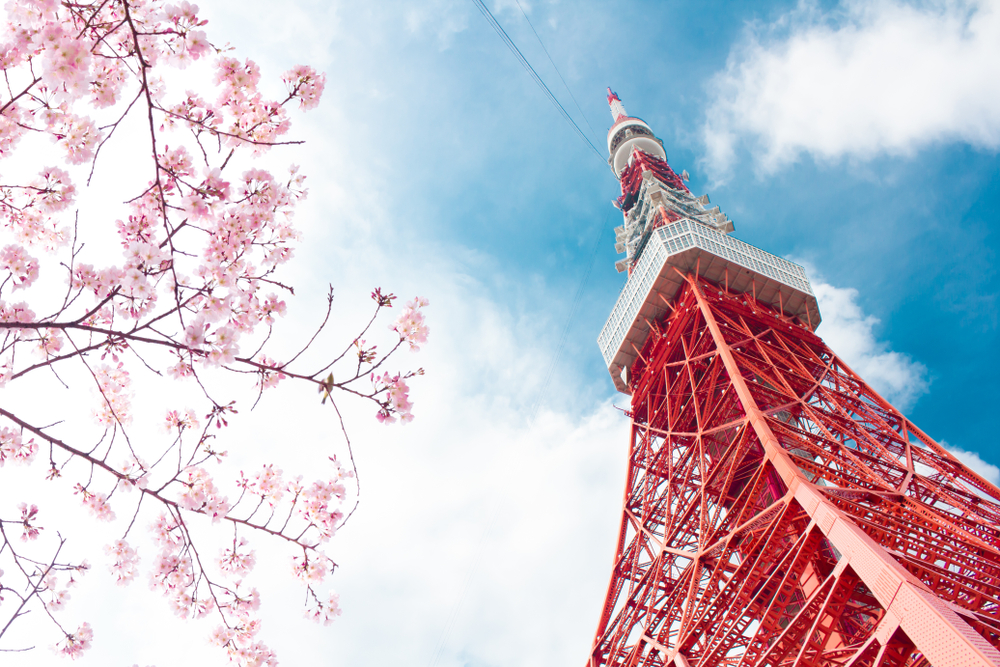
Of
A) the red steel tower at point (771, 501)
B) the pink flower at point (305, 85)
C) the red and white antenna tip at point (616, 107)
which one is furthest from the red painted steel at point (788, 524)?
the red and white antenna tip at point (616, 107)

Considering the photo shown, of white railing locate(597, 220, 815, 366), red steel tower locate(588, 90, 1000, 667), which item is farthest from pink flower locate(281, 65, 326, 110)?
white railing locate(597, 220, 815, 366)

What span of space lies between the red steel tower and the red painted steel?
0.04 m

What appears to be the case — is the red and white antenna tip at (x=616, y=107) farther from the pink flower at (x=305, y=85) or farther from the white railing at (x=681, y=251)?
the pink flower at (x=305, y=85)

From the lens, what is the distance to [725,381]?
17156 millimetres

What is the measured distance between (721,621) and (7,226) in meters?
12.2

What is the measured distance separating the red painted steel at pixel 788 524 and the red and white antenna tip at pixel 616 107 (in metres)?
21.4

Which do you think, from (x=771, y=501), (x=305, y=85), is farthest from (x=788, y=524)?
(x=305, y=85)

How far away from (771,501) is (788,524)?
6573 mm

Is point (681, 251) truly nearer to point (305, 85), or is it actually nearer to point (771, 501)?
point (771, 501)

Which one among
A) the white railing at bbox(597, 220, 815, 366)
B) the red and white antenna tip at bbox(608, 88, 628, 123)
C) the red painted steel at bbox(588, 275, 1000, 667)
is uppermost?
the red and white antenna tip at bbox(608, 88, 628, 123)

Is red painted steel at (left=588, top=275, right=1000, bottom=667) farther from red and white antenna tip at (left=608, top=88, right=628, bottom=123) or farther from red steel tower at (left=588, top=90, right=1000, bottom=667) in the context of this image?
red and white antenna tip at (left=608, top=88, right=628, bottom=123)

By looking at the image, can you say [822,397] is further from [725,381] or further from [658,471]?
[658,471]

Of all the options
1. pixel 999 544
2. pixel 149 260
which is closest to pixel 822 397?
pixel 999 544

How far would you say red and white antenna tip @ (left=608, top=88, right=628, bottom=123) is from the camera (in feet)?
123
